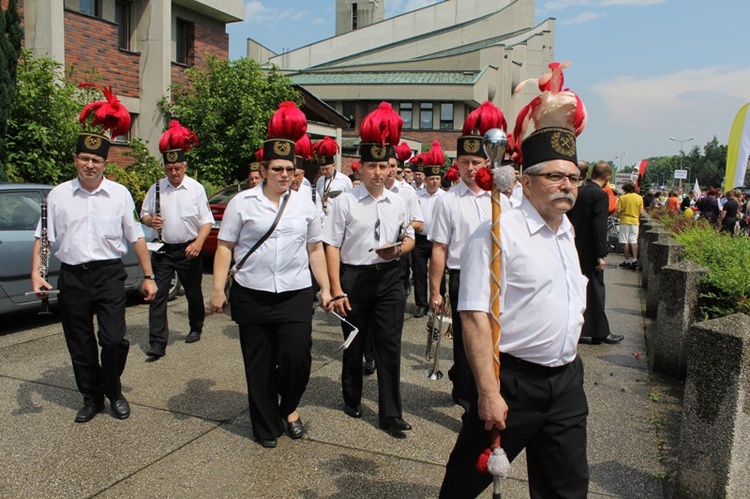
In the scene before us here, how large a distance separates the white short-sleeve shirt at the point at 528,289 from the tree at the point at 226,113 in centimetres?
1507

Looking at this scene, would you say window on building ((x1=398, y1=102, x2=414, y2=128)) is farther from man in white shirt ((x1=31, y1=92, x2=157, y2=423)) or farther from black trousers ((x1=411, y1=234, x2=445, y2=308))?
man in white shirt ((x1=31, y1=92, x2=157, y2=423))

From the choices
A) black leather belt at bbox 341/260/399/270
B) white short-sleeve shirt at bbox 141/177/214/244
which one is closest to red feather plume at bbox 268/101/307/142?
black leather belt at bbox 341/260/399/270

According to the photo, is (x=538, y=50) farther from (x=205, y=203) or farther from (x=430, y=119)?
(x=205, y=203)

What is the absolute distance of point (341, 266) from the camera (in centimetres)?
540

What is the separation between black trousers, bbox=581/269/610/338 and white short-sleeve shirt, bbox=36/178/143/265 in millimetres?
5145

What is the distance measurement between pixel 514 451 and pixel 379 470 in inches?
64.8

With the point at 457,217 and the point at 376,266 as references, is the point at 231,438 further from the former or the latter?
the point at 457,217

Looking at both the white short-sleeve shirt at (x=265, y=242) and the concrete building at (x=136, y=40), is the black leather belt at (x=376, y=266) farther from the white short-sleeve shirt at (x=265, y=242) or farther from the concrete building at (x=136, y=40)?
the concrete building at (x=136, y=40)

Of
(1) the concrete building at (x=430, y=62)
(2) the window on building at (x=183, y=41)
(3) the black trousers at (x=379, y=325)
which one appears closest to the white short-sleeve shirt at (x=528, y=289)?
(3) the black trousers at (x=379, y=325)

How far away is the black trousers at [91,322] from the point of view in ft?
16.6

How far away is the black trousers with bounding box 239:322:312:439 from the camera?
4.69m

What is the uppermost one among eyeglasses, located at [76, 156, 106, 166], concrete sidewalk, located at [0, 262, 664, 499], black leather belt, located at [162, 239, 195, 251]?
eyeglasses, located at [76, 156, 106, 166]

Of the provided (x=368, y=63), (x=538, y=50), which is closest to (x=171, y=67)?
(x=368, y=63)

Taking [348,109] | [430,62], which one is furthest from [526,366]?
[430,62]
